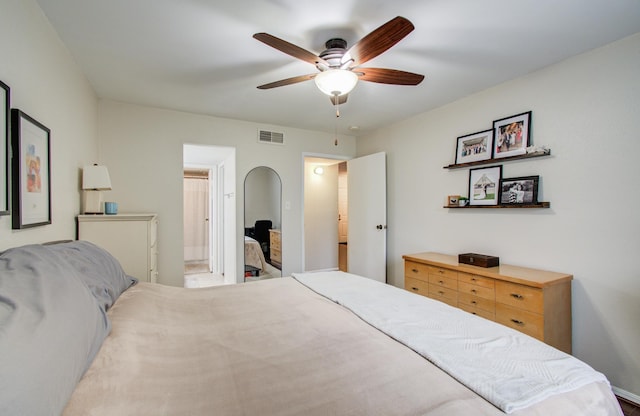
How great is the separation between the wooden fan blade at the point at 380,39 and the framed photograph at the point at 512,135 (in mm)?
1688

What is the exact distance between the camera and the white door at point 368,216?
4.02 m

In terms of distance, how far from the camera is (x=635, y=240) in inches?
79.2

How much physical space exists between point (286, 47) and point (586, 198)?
7.94ft

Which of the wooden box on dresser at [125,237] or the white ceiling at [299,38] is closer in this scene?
the white ceiling at [299,38]

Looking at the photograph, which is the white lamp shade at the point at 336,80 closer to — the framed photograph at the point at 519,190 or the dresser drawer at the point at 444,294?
the framed photograph at the point at 519,190

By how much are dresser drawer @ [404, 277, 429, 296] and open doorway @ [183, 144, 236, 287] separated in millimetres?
2247

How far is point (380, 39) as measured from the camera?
1.62 m

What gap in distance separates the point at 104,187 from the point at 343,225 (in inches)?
165

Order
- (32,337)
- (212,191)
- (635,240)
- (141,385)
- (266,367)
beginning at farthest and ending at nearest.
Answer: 1. (212,191)
2. (635,240)
3. (266,367)
4. (141,385)
5. (32,337)

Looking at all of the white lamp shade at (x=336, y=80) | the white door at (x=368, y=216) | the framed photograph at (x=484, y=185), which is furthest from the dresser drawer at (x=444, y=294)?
the white lamp shade at (x=336, y=80)

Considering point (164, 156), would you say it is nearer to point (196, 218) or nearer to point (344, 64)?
point (344, 64)

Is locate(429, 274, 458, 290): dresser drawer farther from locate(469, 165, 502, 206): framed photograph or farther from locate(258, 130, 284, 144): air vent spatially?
locate(258, 130, 284, 144): air vent

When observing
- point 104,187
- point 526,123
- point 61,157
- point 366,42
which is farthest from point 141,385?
point 526,123

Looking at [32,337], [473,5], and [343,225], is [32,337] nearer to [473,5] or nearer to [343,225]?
[473,5]
